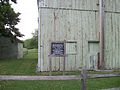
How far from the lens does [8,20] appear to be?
3278cm

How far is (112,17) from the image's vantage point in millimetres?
A: 18844

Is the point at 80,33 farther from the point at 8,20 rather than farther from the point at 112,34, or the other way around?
the point at 8,20

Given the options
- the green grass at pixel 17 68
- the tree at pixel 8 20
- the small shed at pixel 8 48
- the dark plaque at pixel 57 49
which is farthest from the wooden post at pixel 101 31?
the small shed at pixel 8 48

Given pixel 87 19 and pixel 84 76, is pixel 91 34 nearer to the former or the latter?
pixel 87 19

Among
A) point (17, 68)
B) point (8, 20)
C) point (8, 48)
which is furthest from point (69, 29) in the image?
point (8, 48)

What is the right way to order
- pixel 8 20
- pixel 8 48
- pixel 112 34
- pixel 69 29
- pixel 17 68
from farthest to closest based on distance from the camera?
pixel 8 48 → pixel 8 20 → pixel 17 68 → pixel 112 34 → pixel 69 29

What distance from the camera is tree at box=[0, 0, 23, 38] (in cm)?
3131

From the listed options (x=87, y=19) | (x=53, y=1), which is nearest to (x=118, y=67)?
(x=87, y=19)

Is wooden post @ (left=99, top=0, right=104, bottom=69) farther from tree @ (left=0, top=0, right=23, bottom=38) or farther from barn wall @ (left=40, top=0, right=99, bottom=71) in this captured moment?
tree @ (left=0, top=0, right=23, bottom=38)

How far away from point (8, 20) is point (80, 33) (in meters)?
17.1

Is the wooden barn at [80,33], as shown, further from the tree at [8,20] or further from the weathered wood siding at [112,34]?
the tree at [8,20]

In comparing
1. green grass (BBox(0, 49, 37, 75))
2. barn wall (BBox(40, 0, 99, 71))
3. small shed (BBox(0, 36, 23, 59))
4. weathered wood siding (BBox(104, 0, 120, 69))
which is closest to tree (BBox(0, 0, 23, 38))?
small shed (BBox(0, 36, 23, 59))

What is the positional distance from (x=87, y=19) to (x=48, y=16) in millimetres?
2884

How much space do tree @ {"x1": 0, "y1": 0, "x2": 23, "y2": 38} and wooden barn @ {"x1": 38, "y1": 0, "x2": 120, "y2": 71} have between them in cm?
1442
